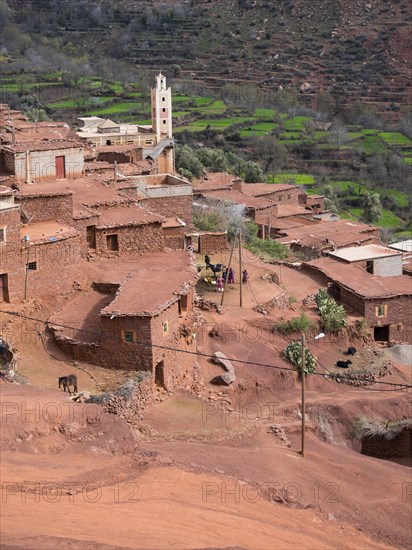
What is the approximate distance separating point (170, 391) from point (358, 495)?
165 inches

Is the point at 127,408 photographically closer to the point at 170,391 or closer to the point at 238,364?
the point at 170,391

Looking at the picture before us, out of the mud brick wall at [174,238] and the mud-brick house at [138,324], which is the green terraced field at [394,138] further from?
the mud-brick house at [138,324]

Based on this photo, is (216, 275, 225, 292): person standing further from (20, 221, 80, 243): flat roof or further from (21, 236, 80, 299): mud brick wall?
(21, 236, 80, 299): mud brick wall

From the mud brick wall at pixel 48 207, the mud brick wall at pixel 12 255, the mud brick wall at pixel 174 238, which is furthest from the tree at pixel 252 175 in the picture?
the mud brick wall at pixel 12 255

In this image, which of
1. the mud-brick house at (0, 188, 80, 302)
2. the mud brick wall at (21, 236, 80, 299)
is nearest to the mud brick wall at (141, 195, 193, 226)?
the mud-brick house at (0, 188, 80, 302)

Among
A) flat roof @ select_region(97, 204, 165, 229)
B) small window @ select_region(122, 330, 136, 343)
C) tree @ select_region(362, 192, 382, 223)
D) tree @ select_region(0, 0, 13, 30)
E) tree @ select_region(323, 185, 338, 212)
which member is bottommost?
→ tree @ select_region(362, 192, 382, 223)

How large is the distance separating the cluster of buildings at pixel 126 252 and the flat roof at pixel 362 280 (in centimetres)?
4

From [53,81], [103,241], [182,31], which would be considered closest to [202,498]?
[103,241]

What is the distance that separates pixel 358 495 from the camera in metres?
17.4

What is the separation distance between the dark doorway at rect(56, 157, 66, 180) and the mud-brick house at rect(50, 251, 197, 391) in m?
6.21

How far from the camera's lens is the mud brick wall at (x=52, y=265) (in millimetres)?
20922

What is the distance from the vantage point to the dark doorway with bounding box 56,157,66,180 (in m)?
27.6

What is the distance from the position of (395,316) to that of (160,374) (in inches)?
421

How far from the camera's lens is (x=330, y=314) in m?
26.4
